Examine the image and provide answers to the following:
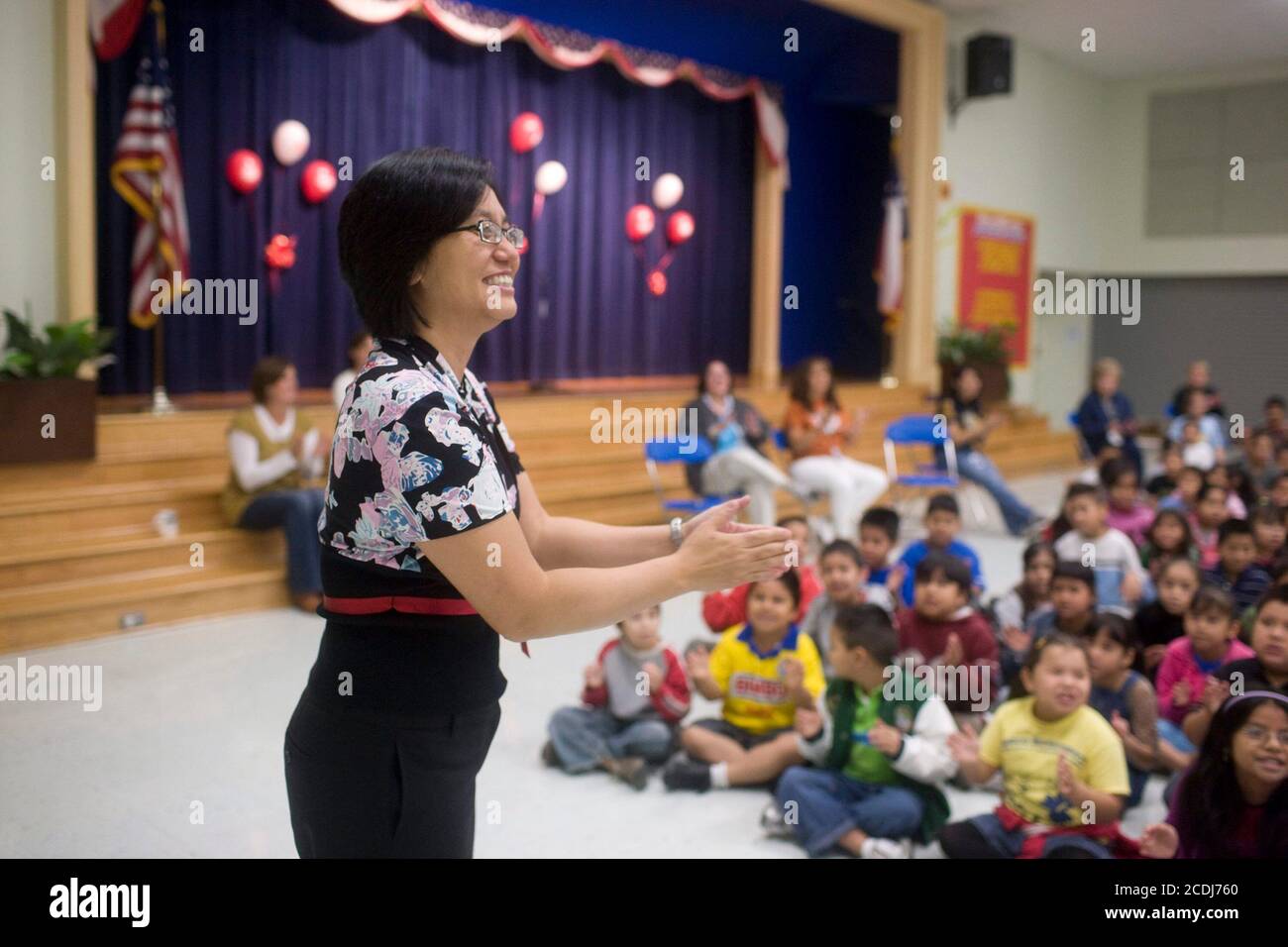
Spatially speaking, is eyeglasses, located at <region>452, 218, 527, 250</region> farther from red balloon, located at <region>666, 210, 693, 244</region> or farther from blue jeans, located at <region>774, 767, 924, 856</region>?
red balloon, located at <region>666, 210, 693, 244</region>

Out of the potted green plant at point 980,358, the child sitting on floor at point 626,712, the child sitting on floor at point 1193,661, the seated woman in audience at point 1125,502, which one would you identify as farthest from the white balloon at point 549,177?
the child sitting on floor at point 1193,661

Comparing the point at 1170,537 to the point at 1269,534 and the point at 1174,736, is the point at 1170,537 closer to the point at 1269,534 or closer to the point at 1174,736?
the point at 1269,534

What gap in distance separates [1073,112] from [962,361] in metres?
Result: 2.49

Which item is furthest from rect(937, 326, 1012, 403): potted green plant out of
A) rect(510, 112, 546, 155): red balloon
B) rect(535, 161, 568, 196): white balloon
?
rect(510, 112, 546, 155): red balloon

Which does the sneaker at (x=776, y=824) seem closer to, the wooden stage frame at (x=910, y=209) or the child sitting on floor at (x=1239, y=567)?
the child sitting on floor at (x=1239, y=567)

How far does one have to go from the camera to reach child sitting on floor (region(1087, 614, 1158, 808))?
9.29 feet

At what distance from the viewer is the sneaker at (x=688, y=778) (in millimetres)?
2875

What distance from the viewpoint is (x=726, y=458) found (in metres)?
5.33

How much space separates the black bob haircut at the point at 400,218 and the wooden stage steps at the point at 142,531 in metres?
2.97

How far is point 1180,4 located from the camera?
5.96 metres

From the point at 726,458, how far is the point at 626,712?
2446mm

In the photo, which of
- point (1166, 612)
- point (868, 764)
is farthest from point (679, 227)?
point (868, 764)

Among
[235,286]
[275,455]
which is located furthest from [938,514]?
[235,286]

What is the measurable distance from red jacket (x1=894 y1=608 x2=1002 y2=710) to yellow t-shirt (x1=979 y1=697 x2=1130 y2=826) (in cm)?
60
